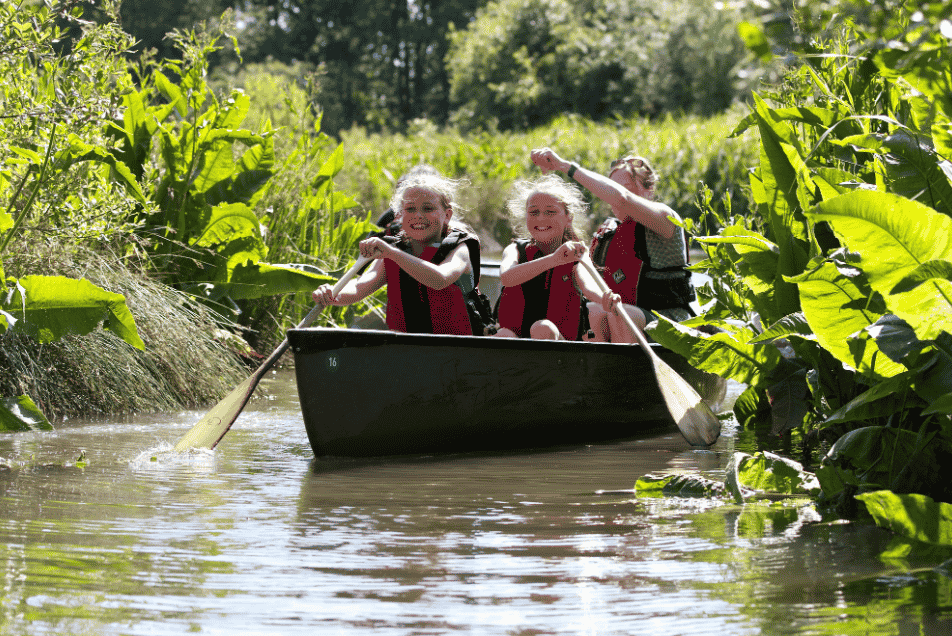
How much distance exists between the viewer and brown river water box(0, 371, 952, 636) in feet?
7.43

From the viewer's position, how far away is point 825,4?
5.05 feet

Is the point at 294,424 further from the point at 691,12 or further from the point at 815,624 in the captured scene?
the point at 691,12

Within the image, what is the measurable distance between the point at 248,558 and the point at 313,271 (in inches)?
161

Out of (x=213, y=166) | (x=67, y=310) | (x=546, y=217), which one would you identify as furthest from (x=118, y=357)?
(x=546, y=217)

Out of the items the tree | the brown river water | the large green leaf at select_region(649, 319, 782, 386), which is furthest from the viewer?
the tree

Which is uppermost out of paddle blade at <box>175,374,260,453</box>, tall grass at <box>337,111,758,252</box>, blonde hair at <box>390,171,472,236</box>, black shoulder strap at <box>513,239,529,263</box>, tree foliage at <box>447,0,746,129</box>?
tree foliage at <box>447,0,746,129</box>

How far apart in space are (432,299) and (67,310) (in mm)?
1571

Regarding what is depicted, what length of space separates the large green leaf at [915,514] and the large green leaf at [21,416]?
9.36 feet

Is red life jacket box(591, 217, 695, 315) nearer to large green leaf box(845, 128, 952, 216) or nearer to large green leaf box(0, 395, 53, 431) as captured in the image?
large green leaf box(845, 128, 952, 216)

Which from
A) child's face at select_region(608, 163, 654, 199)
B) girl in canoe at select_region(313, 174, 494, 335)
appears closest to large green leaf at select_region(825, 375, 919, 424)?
girl in canoe at select_region(313, 174, 494, 335)

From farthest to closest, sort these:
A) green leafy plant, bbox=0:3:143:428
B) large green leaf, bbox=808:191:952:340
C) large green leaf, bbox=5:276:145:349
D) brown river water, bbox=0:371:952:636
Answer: large green leaf, bbox=5:276:145:349
green leafy plant, bbox=0:3:143:428
large green leaf, bbox=808:191:952:340
brown river water, bbox=0:371:952:636

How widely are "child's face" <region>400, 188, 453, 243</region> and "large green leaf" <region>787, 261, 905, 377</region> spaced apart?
7.23 ft

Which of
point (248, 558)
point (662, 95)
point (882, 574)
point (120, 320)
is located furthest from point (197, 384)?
point (662, 95)

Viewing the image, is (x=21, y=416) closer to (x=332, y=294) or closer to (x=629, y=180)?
(x=332, y=294)
